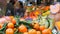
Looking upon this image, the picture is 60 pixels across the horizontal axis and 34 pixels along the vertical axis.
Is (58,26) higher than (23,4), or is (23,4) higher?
(23,4)

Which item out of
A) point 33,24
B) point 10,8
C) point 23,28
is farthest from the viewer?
point 10,8

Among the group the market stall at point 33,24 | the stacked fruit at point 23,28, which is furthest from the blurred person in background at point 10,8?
the stacked fruit at point 23,28

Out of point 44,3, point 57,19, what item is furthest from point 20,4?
point 57,19

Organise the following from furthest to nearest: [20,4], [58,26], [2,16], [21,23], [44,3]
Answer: [44,3] → [20,4] → [2,16] → [58,26] → [21,23]

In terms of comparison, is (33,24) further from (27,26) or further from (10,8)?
(10,8)

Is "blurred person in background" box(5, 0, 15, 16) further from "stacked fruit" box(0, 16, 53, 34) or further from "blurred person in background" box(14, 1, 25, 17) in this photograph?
"stacked fruit" box(0, 16, 53, 34)

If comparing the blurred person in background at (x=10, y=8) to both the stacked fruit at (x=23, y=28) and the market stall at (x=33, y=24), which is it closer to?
the market stall at (x=33, y=24)

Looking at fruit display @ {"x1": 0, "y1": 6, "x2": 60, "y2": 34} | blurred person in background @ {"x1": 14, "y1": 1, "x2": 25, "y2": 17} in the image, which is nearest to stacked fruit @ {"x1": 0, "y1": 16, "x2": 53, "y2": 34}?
fruit display @ {"x1": 0, "y1": 6, "x2": 60, "y2": 34}

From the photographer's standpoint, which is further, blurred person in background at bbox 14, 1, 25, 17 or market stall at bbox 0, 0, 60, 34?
blurred person in background at bbox 14, 1, 25, 17

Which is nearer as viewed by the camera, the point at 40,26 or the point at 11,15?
the point at 40,26

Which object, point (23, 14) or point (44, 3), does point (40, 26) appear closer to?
point (23, 14)

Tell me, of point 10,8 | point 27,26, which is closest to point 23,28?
point 27,26

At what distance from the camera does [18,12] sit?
2572 mm

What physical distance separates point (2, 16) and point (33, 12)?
19.1 inches
